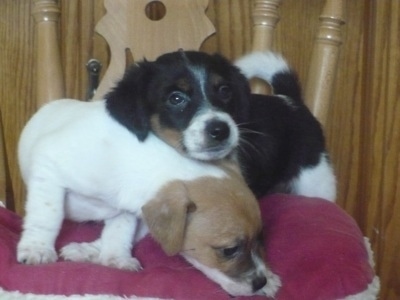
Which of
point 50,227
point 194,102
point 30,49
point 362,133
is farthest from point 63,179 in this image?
point 362,133

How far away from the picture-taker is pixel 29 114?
1.65 meters

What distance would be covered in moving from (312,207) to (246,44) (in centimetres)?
68

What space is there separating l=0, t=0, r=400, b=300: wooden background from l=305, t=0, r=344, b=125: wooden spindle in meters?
0.29

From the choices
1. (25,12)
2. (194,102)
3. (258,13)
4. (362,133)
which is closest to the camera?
(194,102)

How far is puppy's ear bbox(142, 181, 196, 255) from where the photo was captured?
951 mm

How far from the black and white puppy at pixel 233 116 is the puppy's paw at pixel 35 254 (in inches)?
9.6

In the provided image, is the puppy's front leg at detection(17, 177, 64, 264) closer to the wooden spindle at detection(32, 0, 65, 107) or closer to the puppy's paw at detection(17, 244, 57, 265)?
the puppy's paw at detection(17, 244, 57, 265)

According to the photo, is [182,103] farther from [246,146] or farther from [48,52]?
[48,52]

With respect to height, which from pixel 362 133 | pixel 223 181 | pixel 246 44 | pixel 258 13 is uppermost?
pixel 258 13

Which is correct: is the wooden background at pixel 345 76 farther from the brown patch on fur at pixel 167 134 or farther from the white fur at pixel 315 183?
the brown patch on fur at pixel 167 134

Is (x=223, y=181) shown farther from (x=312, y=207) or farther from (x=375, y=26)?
(x=375, y=26)

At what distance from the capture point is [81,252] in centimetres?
108

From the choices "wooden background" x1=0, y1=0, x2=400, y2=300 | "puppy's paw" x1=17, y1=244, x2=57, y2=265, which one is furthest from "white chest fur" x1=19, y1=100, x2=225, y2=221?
"wooden background" x1=0, y1=0, x2=400, y2=300

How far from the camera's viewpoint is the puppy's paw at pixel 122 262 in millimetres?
1020
